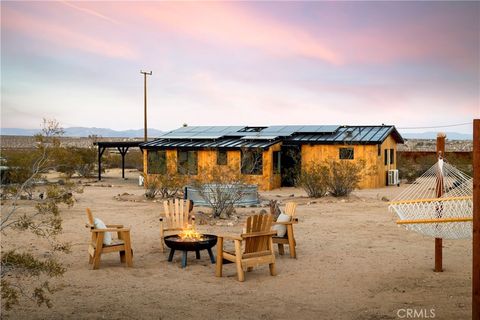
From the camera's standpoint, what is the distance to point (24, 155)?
21766 mm

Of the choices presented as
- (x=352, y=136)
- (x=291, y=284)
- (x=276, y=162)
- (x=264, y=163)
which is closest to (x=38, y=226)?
(x=291, y=284)

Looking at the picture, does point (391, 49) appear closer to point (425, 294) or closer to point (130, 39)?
point (130, 39)

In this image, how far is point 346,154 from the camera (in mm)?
23578

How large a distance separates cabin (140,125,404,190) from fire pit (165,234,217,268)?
43.2ft

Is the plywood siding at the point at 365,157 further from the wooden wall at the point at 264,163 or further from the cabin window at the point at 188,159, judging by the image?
the cabin window at the point at 188,159

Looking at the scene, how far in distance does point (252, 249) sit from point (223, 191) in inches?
254

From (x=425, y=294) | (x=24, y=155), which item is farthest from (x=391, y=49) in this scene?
(x=24, y=155)

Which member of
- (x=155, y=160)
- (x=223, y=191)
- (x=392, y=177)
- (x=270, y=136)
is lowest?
(x=223, y=191)

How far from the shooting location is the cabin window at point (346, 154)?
2348 cm

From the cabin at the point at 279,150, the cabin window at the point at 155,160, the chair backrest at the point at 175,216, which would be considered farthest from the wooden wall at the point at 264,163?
the chair backrest at the point at 175,216

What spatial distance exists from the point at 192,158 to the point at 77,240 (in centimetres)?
1402

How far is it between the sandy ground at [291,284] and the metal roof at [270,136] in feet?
40.8

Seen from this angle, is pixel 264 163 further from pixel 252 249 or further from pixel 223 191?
pixel 252 249

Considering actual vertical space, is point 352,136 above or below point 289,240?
above
